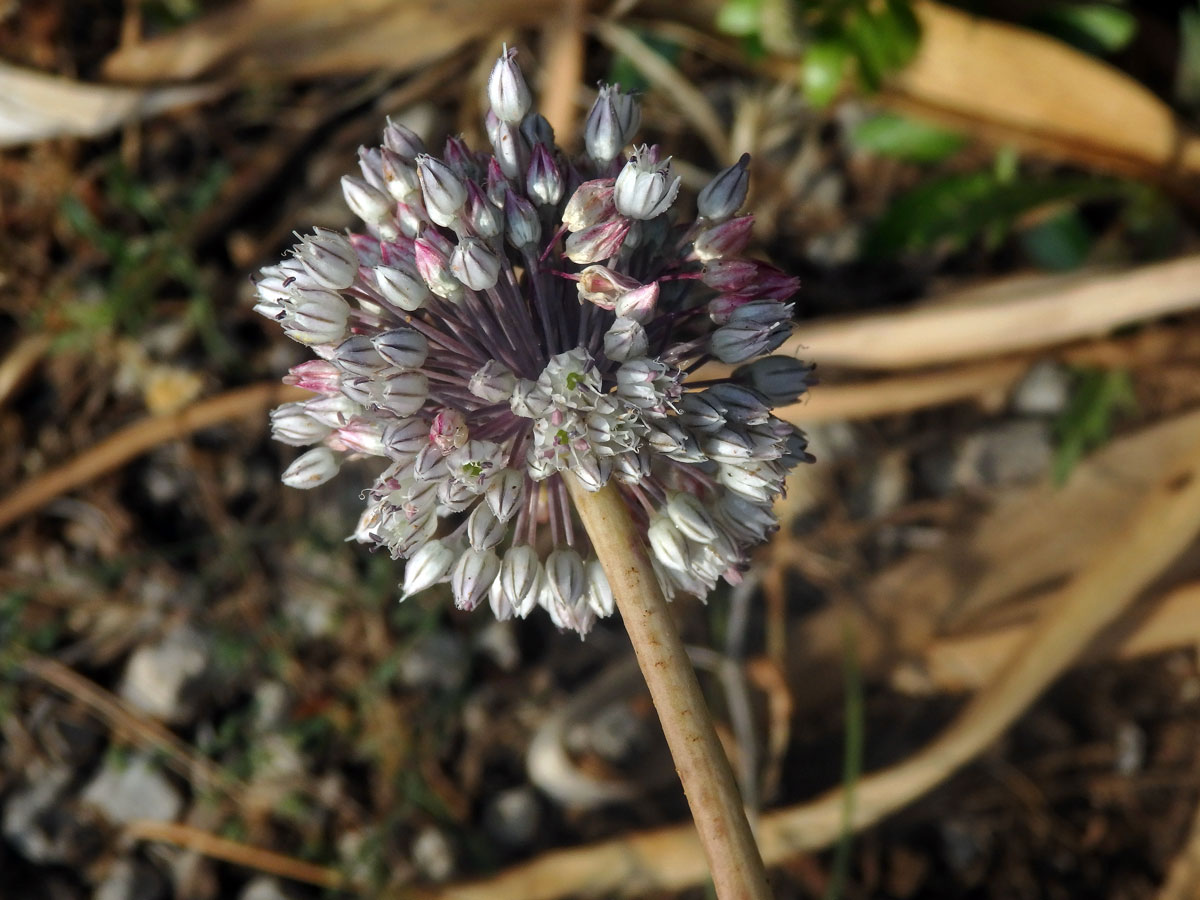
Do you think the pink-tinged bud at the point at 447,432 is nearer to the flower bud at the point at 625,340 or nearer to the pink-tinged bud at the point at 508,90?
the flower bud at the point at 625,340

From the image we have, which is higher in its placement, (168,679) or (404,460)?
(168,679)

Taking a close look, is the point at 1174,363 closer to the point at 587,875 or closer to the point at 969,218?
the point at 969,218

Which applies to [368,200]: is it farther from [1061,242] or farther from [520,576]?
[1061,242]

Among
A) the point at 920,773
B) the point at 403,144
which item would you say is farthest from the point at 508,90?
the point at 920,773

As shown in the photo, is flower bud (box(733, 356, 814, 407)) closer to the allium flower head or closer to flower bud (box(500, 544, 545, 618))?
the allium flower head

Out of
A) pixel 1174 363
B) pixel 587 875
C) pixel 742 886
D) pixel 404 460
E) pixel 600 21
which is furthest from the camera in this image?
pixel 1174 363

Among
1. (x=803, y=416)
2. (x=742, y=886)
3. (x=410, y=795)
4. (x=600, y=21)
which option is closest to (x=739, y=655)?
(x=803, y=416)

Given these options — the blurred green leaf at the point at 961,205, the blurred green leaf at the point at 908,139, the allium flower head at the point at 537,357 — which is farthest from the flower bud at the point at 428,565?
the blurred green leaf at the point at 908,139
